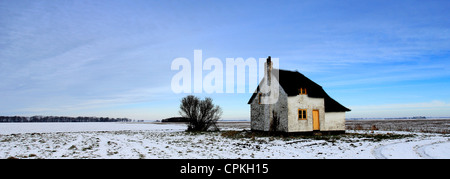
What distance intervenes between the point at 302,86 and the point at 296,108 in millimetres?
2245

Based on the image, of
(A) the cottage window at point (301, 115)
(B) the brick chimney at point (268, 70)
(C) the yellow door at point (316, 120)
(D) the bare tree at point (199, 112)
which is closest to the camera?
(A) the cottage window at point (301, 115)

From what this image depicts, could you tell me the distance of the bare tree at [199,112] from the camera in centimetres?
3316

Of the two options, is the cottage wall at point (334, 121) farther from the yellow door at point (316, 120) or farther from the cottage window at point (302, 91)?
the cottage window at point (302, 91)

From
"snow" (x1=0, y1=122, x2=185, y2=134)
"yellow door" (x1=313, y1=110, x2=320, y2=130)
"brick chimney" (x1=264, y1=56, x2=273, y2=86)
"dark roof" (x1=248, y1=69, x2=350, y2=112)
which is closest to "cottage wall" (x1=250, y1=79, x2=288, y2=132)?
"dark roof" (x1=248, y1=69, x2=350, y2=112)

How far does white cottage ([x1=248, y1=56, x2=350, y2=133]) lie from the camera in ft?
73.2

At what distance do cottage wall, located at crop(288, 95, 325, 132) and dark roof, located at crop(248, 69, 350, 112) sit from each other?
0.52 metres

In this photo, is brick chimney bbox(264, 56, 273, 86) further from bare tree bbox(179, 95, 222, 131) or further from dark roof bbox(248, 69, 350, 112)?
bare tree bbox(179, 95, 222, 131)

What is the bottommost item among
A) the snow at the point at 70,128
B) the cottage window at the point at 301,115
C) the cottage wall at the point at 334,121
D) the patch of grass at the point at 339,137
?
the snow at the point at 70,128

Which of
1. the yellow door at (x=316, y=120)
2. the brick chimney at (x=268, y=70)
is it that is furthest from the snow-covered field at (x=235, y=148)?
the brick chimney at (x=268, y=70)

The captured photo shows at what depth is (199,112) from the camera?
109 ft

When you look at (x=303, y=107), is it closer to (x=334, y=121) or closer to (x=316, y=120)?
(x=316, y=120)
